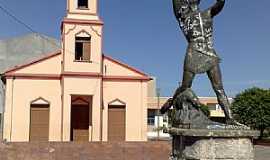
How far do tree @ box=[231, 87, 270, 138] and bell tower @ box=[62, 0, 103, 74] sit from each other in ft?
41.9

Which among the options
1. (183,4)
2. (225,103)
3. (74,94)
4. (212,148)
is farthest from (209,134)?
(74,94)

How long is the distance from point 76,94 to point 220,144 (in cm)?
1921

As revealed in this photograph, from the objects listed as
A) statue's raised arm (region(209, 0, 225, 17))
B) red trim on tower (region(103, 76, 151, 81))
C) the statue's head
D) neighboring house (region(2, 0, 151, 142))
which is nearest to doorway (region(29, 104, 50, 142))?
neighboring house (region(2, 0, 151, 142))

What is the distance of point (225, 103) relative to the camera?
264 inches

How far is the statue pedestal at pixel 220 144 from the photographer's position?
20.1 feet

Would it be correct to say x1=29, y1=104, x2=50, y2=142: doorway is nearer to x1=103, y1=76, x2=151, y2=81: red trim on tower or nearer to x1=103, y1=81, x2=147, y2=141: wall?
x1=103, y1=81, x2=147, y2=141: wall

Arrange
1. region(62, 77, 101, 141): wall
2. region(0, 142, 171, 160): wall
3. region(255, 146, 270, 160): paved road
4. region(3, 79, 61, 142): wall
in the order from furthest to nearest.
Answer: region(3, 79, 61, 142): wall → region(62, 77, 101, 141): wall → region(255, 146, 270, 160): paved road → region(0, 142, 171, 160): wall

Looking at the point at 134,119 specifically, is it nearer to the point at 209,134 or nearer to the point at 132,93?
the point at 132,93

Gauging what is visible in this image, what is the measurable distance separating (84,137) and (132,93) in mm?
3905

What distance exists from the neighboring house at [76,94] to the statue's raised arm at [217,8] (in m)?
18.3

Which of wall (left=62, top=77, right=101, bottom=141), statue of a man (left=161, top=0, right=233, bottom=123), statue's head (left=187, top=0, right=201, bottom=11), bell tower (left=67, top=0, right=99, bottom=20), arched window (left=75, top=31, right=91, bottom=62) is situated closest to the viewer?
statue of a man (left=161, top=0, right=233, bottom=123)

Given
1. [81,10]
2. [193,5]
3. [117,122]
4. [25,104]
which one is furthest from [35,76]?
[193,5]

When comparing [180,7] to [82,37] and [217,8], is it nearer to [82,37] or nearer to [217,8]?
[217,8]

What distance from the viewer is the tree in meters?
32.9
